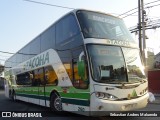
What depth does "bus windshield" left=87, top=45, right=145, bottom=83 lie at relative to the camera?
30.7ft

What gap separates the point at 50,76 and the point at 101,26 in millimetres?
3669

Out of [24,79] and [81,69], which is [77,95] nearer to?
[81,69]

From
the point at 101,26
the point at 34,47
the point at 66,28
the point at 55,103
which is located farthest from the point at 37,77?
the point at 101,26

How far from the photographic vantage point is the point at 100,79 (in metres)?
9.24

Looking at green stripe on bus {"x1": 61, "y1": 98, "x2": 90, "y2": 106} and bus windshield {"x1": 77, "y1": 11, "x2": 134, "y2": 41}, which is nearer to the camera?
green stripe on bus {"x1": 61, "y1": 98, "x2": 90, "y2": 106}

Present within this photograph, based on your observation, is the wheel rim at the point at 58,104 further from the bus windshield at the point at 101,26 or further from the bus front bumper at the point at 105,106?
the bus windshield at the point at 101,26

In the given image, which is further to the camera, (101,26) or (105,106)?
(101,26)

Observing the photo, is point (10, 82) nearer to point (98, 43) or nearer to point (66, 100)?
point (66, 100)

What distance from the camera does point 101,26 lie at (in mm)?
10570

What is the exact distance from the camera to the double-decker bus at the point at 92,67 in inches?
364

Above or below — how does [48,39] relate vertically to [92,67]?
above

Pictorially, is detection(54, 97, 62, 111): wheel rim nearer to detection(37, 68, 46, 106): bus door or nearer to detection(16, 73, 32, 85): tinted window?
detection(37, 68, 46, 106): bus door

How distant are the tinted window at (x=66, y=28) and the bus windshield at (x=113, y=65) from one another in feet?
4.59

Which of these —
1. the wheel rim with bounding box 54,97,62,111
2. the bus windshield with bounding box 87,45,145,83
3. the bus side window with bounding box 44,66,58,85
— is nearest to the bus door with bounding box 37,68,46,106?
the bus side window with bounding box 44,66,58,85
